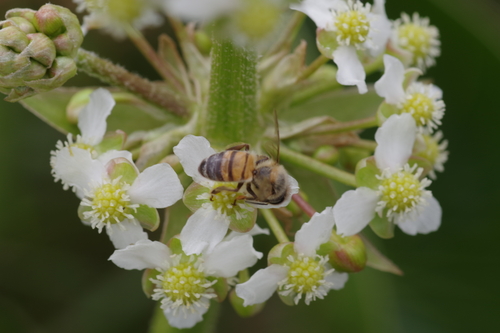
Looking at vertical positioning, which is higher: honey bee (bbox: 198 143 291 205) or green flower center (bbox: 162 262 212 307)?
honey bee (bbox: 198 143 291 205)

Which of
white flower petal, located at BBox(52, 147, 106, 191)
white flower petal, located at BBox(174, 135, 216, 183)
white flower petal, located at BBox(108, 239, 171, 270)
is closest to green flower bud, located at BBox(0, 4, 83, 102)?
white flower petal, located at BBox(52, 147, 106, 191)

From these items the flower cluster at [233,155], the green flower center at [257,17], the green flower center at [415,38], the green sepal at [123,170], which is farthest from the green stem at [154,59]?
the green flower center at [257,17]

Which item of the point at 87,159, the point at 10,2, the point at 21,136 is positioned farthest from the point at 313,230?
the point at 10,2

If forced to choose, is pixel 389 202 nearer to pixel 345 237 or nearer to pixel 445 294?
A: pixel 345 237

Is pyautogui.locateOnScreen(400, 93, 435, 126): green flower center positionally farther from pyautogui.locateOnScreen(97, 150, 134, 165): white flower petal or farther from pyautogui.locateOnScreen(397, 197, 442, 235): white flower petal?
pyautogui.locateOnScreen(97, 150, 134, 165): white flower petal

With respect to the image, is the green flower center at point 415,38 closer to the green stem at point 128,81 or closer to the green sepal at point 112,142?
the green stem at point 128,81
